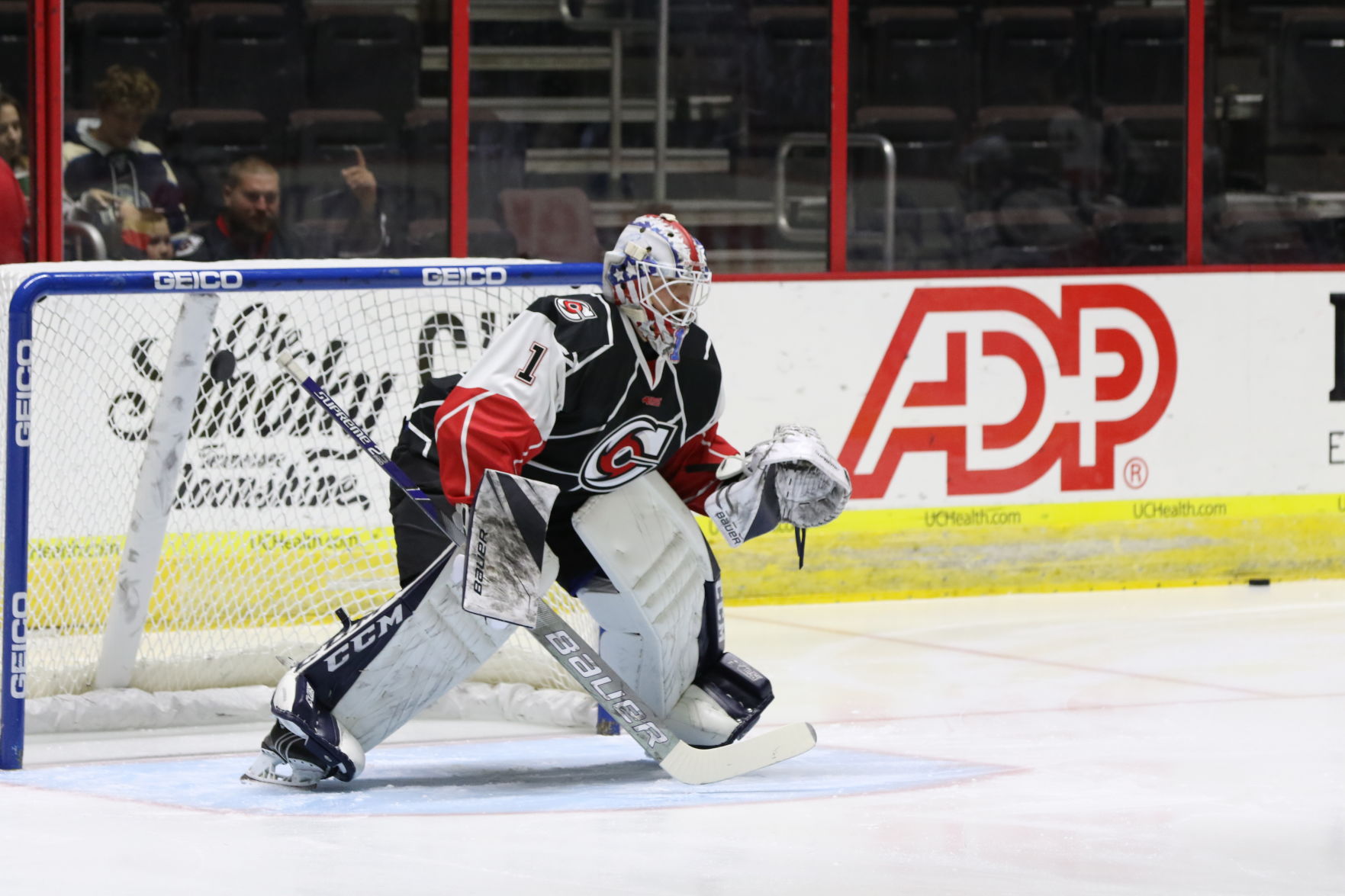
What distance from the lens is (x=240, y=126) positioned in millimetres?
5859

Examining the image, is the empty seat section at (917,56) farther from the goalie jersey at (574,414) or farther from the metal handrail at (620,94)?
the goalie jersey at (574,414)

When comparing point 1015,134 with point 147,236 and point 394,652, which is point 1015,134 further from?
point 394,652

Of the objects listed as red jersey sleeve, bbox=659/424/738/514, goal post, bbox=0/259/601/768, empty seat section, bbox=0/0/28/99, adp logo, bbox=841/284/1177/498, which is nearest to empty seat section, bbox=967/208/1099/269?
adp logo, bbox=841/284/1177/498

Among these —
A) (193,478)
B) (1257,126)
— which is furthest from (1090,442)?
(193,478)

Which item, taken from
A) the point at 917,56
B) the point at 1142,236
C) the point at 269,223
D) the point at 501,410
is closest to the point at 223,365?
the point at 269,223

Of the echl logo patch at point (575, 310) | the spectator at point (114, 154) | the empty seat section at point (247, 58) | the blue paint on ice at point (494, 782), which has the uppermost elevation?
the empty seat section at point (247, 58)

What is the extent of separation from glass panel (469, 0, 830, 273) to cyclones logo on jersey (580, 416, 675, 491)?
2.27m

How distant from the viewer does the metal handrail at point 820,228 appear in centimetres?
636

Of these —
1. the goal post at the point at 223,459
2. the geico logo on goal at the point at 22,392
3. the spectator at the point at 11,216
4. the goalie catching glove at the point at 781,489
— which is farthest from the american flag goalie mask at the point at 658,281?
the spectator at the point at 11,216

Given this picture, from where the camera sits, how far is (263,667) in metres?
4.94

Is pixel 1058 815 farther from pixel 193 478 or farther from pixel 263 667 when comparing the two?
pixel 193 478

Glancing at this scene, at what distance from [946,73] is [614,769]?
2962 millimetres

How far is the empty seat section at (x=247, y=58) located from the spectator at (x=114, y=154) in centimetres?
15

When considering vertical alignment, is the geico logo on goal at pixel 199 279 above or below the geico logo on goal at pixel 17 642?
above
